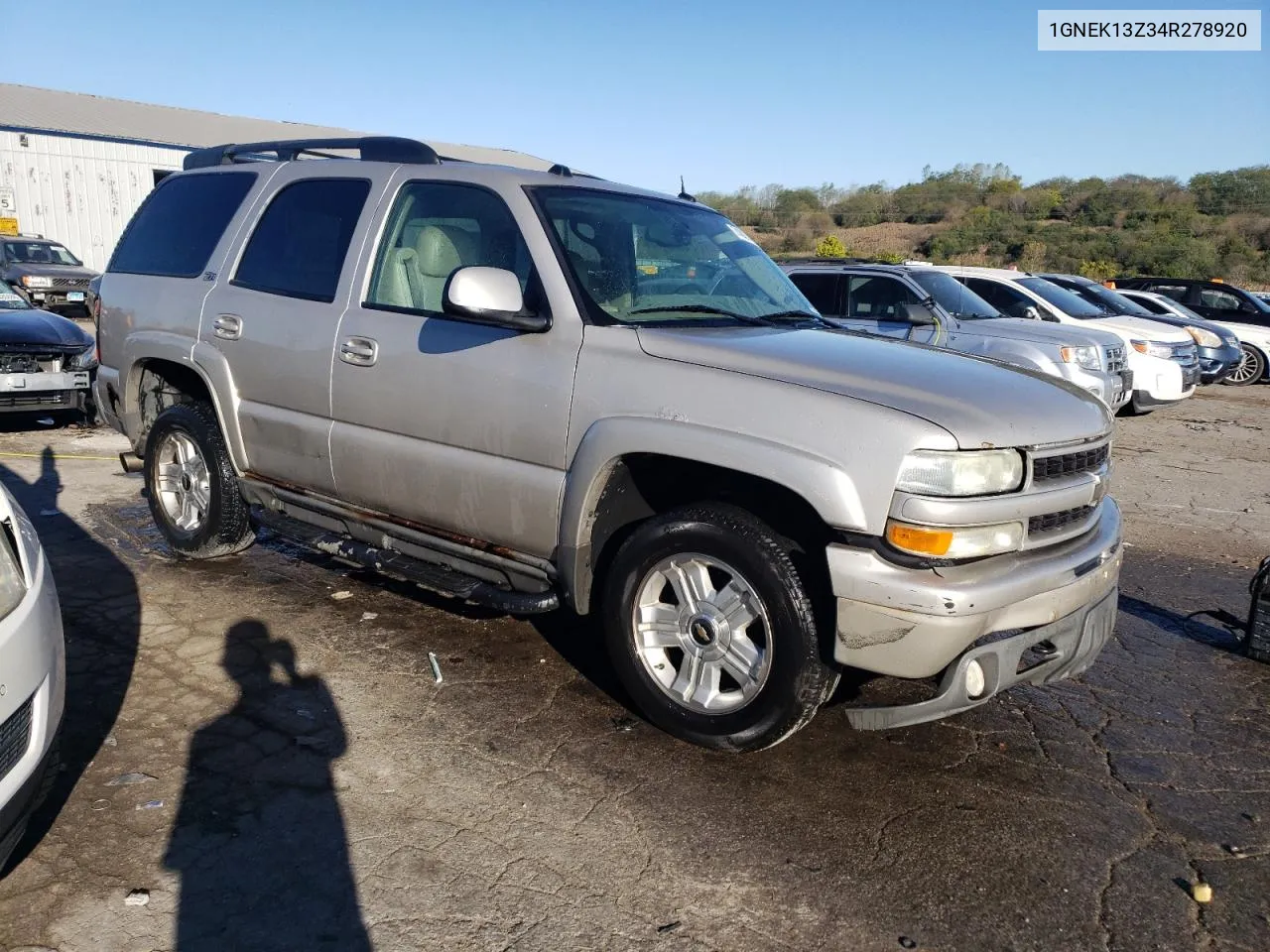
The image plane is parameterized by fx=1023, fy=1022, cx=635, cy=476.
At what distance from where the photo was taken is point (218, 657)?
4.38 meters

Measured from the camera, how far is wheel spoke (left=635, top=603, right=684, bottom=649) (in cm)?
371

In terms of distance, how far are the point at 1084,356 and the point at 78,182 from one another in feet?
88.5

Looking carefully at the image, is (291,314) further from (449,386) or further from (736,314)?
(736,314)

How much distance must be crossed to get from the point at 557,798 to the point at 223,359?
115 inches

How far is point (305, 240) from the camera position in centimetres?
486

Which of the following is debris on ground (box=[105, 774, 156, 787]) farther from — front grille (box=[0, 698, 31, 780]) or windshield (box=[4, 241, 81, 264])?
windshield (box=[4, 241, 81, 264])

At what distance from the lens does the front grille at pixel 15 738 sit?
98.7 inches

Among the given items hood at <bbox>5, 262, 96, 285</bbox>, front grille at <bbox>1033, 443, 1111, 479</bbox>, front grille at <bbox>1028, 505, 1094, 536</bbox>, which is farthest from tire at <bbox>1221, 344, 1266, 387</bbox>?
hood at <bbox>5, 262, 96, 285</bbox>

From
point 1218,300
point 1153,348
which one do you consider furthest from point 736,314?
point 1218,300

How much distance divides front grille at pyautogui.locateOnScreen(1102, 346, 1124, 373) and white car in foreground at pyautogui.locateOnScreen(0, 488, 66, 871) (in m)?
11.0

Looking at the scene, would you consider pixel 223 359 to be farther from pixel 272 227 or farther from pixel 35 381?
pixel 35 381

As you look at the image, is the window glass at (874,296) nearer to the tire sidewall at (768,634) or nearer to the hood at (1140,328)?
the hood at (1140,328)

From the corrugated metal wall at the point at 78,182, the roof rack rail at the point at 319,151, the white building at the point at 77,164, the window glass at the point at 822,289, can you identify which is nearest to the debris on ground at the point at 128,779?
the roof rack rail at the point at 319,151

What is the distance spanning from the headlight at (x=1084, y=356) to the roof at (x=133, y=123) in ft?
57.0
